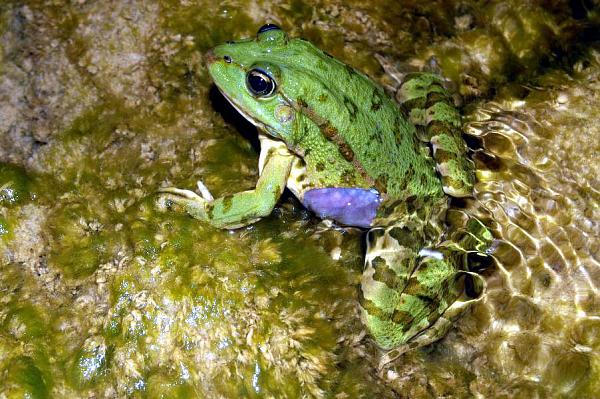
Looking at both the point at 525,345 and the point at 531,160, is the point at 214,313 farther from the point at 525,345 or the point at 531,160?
the point at 531,160

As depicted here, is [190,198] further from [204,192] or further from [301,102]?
[301,102]

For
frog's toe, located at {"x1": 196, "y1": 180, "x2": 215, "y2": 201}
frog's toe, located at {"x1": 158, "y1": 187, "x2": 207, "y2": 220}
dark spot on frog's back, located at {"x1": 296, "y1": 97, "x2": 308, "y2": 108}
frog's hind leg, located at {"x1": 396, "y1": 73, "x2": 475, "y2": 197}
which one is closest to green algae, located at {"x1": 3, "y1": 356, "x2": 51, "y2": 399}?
frog's toe, located at {"x1": 158, "y1": 187, "x2": 207, "y2": 220}

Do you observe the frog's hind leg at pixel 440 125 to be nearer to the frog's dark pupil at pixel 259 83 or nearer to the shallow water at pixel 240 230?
the shallow water at pixel 240 230

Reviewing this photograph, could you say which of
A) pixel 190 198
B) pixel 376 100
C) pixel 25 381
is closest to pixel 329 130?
pixel 376 100

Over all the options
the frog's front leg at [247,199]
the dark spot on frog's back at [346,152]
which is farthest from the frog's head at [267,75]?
the dark spot on frog's back at [346,152]

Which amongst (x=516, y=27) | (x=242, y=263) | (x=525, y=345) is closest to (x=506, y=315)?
(x=525, y=345)
